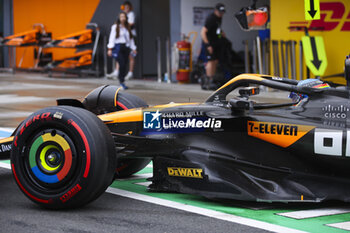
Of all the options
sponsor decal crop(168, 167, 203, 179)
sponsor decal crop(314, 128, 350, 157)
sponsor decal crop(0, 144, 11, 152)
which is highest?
sponsor decal crop(314, 128, 350, 157)

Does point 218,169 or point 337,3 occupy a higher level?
point 337,3

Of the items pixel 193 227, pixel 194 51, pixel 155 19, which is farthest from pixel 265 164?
pixel 155 19

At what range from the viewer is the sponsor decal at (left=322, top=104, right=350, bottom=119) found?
574 centimetres

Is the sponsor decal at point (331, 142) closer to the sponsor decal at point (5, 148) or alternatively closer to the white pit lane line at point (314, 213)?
the white pit lane line at point (314, 213)

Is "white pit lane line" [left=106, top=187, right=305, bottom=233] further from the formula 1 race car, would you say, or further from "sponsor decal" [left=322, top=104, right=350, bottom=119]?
"sponsor decal" [left=322, top=104, right=350, bottom=119]

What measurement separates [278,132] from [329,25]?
1115 centimetres

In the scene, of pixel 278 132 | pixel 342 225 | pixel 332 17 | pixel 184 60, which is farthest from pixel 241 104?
pixel 184 60

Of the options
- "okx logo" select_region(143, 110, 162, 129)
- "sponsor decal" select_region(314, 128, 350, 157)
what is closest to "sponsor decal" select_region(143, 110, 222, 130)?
"okx logo" select_region(143, 110, 162, 129)

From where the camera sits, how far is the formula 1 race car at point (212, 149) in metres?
5.70

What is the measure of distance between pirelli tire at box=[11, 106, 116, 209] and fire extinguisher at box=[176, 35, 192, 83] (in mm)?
13878

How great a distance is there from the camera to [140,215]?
223 inches

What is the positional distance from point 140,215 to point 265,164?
43.6 inches

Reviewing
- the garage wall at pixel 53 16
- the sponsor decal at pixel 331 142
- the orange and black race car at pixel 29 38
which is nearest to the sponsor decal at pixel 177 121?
the sponsor decal at pixel 331 142

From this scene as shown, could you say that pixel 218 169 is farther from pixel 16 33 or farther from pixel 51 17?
pixel 16 33
